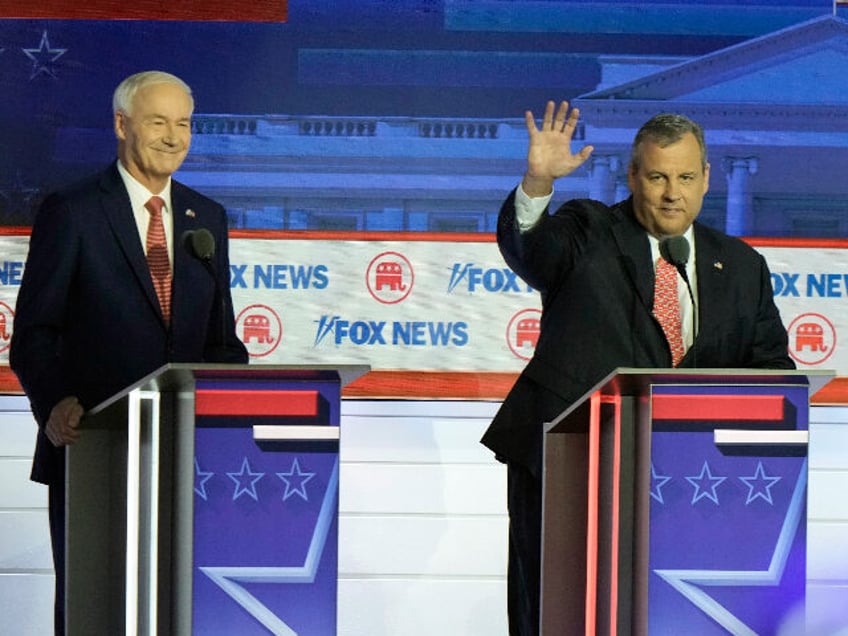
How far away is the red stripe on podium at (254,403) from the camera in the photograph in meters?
2.50

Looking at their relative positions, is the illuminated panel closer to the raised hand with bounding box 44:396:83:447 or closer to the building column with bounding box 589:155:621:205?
the building column with bounding box 589:155:621:205

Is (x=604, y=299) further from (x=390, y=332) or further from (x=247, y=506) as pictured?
(x=390, y=332)

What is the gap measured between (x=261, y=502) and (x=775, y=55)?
332cm

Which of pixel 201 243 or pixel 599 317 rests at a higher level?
pixel 201 243

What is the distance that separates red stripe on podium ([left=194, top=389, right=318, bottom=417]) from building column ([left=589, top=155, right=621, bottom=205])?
2.83 metres

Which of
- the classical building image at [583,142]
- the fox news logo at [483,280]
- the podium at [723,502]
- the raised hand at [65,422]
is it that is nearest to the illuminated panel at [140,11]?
the classical building image at [583,142]

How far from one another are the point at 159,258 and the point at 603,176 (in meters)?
2.49

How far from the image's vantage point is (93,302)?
2943 mm

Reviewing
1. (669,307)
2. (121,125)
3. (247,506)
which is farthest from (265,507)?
(121,125)

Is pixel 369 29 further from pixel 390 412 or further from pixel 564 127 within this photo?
pixel 564 127

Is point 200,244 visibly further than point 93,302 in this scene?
No

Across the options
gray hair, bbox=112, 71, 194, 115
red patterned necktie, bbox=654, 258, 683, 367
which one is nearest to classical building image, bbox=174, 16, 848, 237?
gray hair, bbox=112, 71, 194, 115

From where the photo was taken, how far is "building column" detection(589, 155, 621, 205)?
5168mm

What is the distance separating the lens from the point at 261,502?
2492mm
